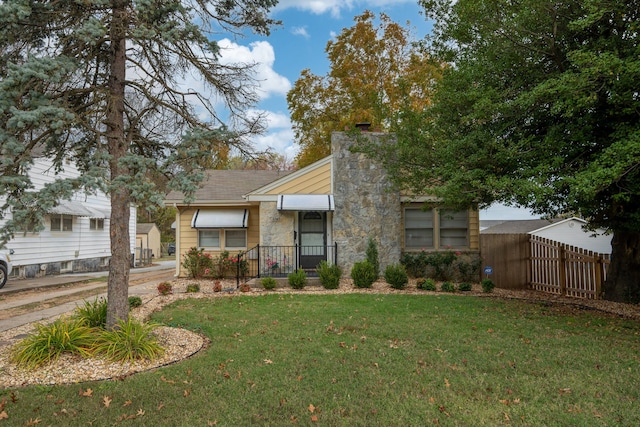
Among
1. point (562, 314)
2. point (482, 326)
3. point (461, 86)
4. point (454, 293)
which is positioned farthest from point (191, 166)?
point (454, 293)

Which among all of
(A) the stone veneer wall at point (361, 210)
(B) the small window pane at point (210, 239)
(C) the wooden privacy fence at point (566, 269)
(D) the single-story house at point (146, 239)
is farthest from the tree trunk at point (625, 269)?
(D) the single-story house at point (146, 239)

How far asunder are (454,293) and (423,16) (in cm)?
697

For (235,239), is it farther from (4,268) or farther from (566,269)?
(566,269)

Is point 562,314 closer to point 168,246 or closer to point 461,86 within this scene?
point 461,86

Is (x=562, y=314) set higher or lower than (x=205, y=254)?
lower

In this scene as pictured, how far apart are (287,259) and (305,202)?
194 centimetres

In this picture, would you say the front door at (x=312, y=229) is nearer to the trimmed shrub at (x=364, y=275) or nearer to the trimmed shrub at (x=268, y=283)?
the trimmed shrub at (x=364, y=275)

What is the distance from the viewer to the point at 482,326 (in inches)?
267

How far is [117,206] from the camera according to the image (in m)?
5.33

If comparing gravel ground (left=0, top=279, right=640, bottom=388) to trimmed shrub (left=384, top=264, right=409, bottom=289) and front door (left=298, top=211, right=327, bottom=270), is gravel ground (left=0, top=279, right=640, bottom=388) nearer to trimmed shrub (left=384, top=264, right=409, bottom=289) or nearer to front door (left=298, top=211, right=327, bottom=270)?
trimmed shrub (left=384, top=264, right=409, bottom=289)

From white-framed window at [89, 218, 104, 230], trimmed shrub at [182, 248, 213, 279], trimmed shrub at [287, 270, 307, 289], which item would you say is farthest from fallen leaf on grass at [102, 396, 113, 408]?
white-framed window at [89, 218, 104, 230]

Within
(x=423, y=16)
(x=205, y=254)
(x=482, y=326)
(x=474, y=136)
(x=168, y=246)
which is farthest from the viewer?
(x=168, y=246)

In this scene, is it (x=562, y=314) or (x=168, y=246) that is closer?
(x=562, y=314)

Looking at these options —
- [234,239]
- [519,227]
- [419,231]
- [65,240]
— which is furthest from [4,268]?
[519,227]
